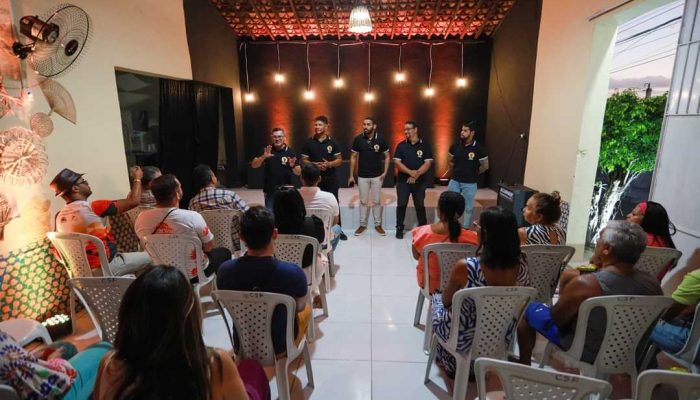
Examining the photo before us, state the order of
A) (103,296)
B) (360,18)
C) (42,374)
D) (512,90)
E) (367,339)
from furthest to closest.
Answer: (512,90) → (360,18) → (367,339) → (103,296) → (42,374)

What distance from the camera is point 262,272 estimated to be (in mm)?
1862

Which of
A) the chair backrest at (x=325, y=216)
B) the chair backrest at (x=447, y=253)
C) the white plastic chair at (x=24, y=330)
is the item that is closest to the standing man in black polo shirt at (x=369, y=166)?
the chair backrest at (x=325, y=216)

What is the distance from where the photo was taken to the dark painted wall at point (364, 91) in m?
7.30

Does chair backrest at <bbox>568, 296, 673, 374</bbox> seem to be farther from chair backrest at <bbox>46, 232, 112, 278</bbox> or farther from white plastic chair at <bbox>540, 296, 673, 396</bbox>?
chair backrest at <bbox>46, 232, 112, 278</bbox>

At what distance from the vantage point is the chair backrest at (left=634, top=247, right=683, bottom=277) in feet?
7.57

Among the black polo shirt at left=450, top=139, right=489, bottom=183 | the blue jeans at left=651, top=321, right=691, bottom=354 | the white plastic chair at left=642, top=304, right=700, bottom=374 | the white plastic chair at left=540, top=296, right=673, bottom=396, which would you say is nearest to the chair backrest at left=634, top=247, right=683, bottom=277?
the blue jeans at left=651, top=321, right=691, bottom=354

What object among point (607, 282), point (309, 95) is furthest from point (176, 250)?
point (309, 95)

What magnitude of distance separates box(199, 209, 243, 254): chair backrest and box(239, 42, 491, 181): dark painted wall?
4502 millimetres

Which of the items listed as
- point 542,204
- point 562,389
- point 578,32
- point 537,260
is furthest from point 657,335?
point 578,32

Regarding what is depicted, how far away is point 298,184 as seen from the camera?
5590 mm

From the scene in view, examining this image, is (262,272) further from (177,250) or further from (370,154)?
(370,154)

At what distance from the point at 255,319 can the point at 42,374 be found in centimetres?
81

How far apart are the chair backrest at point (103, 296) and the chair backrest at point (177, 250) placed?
0.61 meters

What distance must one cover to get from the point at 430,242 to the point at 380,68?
559cm
